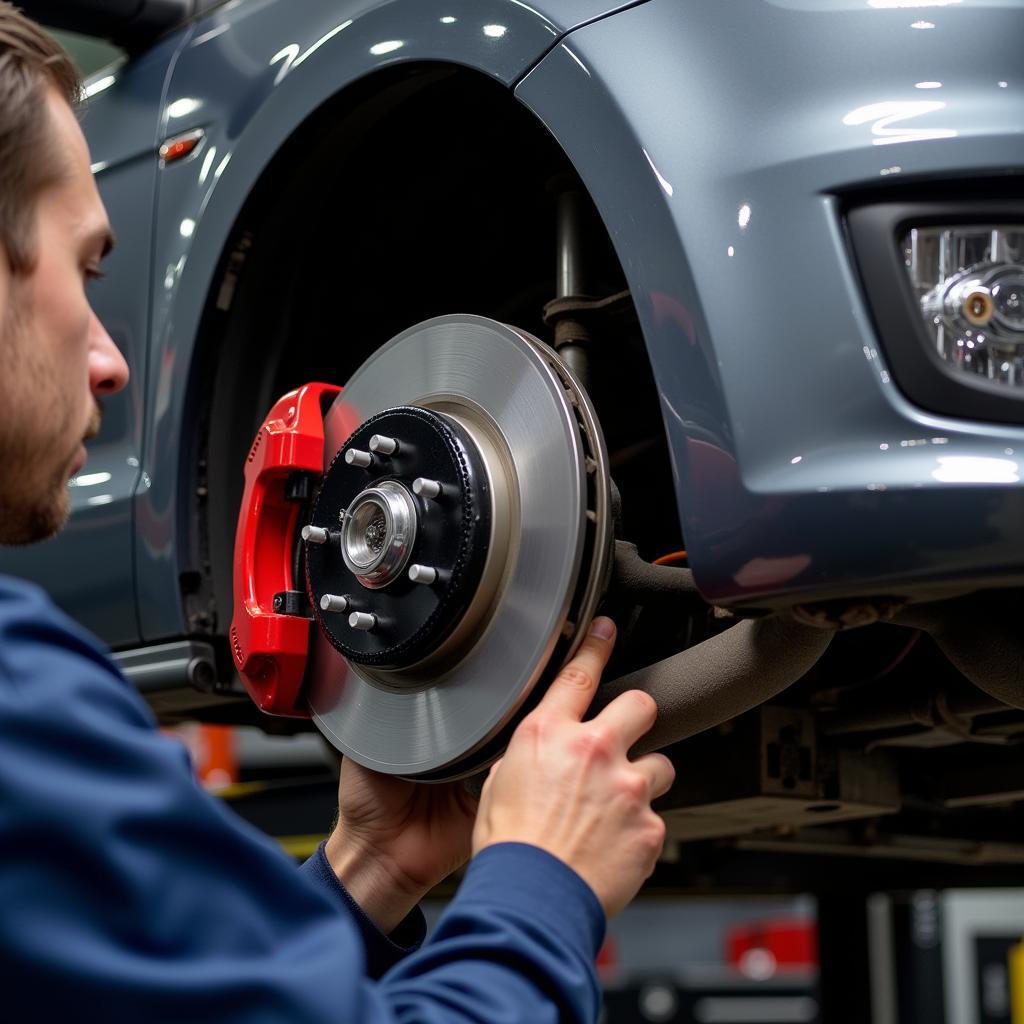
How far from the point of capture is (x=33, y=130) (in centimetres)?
70

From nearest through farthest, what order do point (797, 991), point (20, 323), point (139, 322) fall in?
point (20, 323) → point (139, 322) → point (797, 991)

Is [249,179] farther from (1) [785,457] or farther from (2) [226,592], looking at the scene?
(1) [785,457]

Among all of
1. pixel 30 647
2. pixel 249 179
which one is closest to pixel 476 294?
pixel 249 179

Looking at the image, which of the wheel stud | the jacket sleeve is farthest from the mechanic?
the wheel stud

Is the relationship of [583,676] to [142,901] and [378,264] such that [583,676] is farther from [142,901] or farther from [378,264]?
[378,264]

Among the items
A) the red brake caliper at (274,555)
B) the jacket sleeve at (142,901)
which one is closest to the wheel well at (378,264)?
the red brake caliper at (274,555)

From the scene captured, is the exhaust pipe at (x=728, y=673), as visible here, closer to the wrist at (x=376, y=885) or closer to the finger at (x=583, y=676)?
the finger at (x=583, y=676)

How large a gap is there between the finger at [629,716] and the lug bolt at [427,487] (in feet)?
0.57

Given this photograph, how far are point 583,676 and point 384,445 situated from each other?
22 centimetres

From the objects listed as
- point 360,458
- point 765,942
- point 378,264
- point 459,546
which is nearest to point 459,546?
point 459,546

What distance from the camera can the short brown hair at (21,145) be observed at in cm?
68

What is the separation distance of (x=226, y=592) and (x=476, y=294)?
36cm

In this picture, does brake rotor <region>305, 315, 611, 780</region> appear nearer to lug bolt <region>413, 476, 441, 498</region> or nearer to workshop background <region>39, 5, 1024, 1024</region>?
lug bolt <region>413, 476, 441, 498</region>

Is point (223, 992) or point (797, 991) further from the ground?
point (223, 992)
